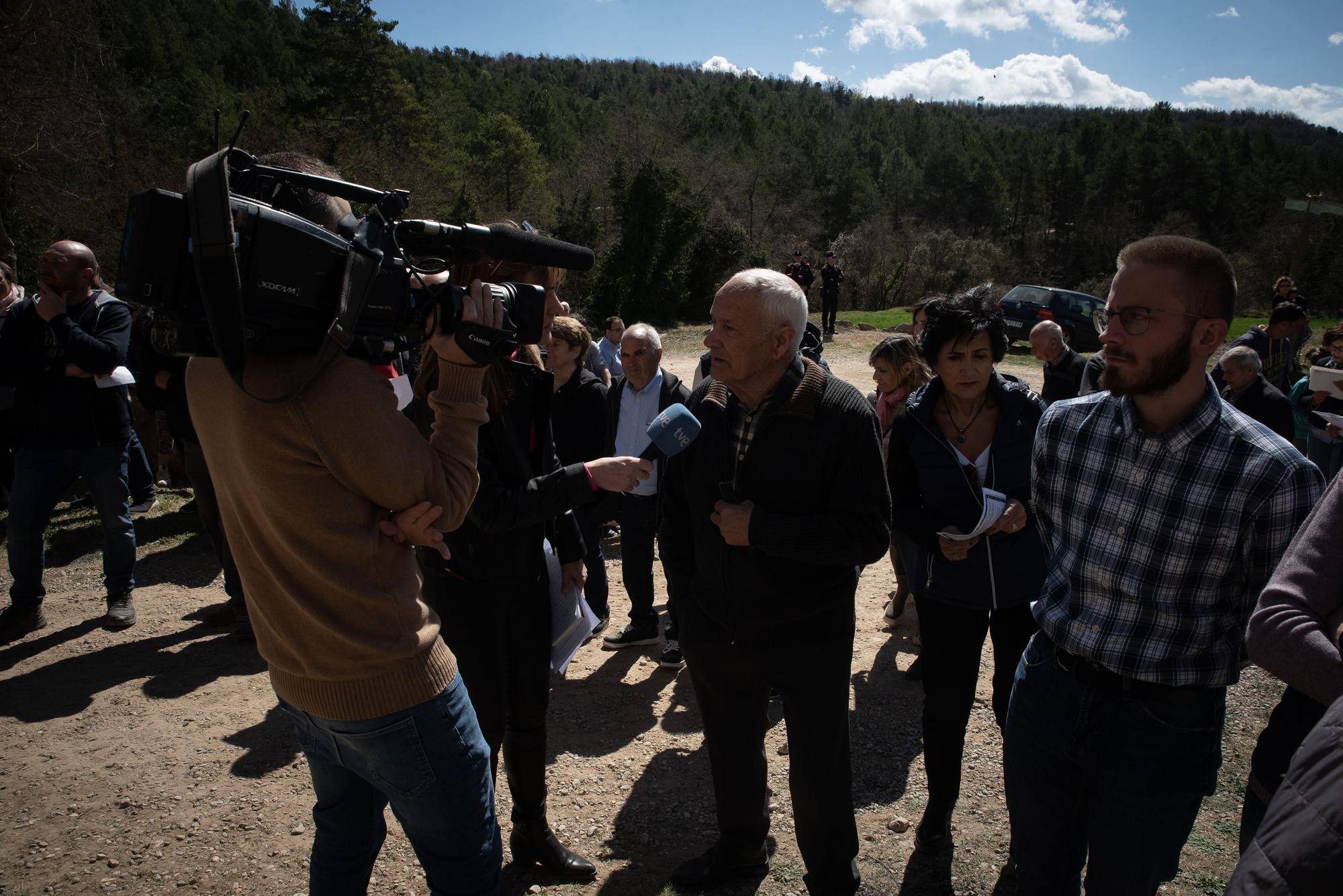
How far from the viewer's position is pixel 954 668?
3.02m

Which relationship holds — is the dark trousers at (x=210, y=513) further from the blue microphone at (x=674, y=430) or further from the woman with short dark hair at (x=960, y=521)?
the woman with short dark hair at (x=960, y=521)

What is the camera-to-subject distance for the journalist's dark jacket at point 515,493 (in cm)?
248

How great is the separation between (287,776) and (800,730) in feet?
8.11

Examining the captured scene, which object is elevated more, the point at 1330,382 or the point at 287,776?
the point at 1330,382

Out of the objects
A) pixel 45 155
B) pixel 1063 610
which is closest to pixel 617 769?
pixel 1063 610

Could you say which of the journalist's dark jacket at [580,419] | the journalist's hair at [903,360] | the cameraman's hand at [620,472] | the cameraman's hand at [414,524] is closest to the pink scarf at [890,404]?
the journalist's hair at [903,360]

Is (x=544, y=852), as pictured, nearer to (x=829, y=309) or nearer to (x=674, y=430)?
(x=674, y=430)

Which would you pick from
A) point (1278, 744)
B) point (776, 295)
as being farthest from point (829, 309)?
point (1278, 744)

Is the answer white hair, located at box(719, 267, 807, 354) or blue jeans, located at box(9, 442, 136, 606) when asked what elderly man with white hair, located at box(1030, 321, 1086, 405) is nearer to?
white hair, located at box(719, 267, 807, 354)

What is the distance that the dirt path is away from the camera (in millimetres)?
3043

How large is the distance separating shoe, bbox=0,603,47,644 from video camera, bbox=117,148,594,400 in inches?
185

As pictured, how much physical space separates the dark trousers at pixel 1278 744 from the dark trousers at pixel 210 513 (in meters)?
5.19

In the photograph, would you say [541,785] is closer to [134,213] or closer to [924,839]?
[924,839]

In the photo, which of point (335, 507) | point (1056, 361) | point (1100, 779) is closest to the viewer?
point (335, 507)
